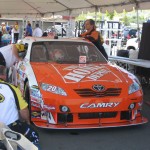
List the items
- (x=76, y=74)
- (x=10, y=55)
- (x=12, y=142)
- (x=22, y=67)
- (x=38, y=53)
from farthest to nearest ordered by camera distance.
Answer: (x=10, y=55) < (x=38, y=53) < (x=22, y=67) < (x=76, y=74) < (x=12, y=142)

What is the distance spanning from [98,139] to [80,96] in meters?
0.68

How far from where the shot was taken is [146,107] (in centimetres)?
712

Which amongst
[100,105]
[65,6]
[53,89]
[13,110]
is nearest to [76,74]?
[53,89]

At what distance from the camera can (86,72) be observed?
556 centimetres

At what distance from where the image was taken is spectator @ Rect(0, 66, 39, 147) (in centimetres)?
271

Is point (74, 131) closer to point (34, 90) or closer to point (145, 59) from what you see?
point (34, 90)

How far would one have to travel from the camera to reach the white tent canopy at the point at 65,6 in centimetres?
1040

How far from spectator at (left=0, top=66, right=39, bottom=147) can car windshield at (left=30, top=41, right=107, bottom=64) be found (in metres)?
3.28

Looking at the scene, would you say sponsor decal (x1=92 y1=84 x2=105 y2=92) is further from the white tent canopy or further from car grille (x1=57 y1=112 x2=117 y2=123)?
the white tent canopy

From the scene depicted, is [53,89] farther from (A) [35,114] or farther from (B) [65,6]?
(B) [65,6]

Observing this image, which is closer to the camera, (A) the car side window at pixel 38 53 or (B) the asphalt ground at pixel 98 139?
(B) the asphalt ground at pixel 98 139

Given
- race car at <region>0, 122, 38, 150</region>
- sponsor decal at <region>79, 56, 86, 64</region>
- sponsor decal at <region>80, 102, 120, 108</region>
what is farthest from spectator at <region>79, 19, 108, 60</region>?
race car at <region>0, 122, 38, 150</region>

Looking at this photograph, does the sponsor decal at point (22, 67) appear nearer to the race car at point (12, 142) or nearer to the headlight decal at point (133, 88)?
the headlight decal at point (133, 88)

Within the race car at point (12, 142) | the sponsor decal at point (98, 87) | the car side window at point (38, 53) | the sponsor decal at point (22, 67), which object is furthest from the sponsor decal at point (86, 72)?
the race car at point (12, 142)
